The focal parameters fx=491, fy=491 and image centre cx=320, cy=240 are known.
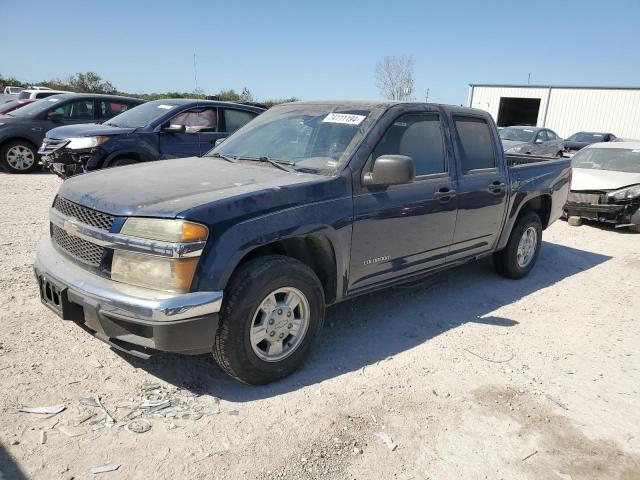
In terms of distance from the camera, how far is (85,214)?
3.01 metres

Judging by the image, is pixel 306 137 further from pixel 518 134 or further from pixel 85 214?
pixel 518 134

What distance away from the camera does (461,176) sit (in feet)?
14.5

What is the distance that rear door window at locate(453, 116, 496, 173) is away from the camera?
14.8 feet

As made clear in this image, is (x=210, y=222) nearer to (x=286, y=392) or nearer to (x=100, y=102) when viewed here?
(x=286, y=392)

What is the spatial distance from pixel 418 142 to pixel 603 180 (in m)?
6.04

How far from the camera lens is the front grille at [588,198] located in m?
8.37

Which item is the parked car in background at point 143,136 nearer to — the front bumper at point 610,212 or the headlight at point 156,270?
the headlight at point 156,270

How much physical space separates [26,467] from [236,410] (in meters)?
1.08

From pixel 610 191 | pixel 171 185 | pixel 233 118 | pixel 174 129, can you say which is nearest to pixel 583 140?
pixel 610 191

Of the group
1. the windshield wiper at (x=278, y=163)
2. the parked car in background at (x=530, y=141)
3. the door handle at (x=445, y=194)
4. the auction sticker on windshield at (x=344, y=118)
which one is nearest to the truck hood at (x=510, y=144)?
the parked car in background at (x=530, y=141)

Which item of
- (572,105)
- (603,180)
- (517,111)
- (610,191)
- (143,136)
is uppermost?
(572,105)

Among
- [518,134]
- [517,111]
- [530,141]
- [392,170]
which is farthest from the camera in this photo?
[517,111]

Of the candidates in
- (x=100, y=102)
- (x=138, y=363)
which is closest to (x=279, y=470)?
(x=138, y=363)

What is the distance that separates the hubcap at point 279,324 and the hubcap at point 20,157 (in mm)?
10328
